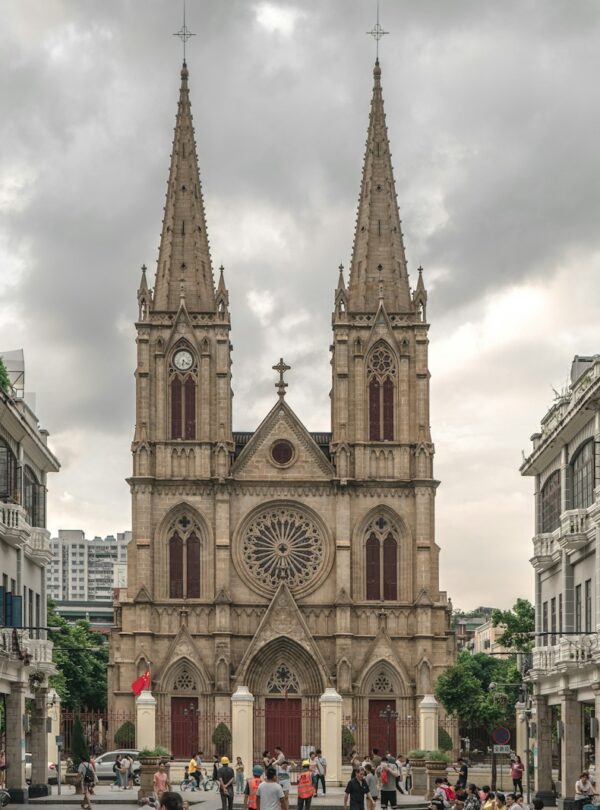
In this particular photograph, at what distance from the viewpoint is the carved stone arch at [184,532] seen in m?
89.4

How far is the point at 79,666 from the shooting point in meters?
109

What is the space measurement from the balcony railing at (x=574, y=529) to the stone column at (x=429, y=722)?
3615 cm

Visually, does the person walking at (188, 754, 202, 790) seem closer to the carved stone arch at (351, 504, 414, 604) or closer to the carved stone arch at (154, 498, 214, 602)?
the carved stone arch at (154, 498, 214, 602)

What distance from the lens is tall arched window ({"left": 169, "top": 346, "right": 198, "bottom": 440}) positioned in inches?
3593

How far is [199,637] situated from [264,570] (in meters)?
4.86

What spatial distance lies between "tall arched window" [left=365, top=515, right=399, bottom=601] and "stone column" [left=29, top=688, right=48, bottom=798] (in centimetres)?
3206

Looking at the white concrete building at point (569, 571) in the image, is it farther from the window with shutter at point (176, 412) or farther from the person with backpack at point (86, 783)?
the window with shutter at point (176, 412)

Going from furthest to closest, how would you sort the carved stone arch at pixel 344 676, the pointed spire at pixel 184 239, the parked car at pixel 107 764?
the pointed spire at pixel 184 239 → the carved stone arch at pixel 344 676 → the parked car at pixel 107 764

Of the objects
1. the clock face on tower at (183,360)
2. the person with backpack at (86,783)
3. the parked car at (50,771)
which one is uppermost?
the clock face on tower at (183,360)

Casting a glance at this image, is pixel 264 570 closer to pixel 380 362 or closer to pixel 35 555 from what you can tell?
pixel 380 362

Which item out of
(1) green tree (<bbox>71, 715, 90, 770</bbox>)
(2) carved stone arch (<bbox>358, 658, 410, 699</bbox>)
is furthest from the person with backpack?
(2) carved stone arch (<bbox>358, 658, 410, 699</bbox>)

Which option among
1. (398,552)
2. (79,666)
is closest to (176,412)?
(398,552)

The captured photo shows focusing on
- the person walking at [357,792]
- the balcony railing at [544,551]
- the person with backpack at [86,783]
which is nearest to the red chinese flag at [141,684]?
the person with backpack at [86,783]

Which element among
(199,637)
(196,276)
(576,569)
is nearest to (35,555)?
(576,569)
